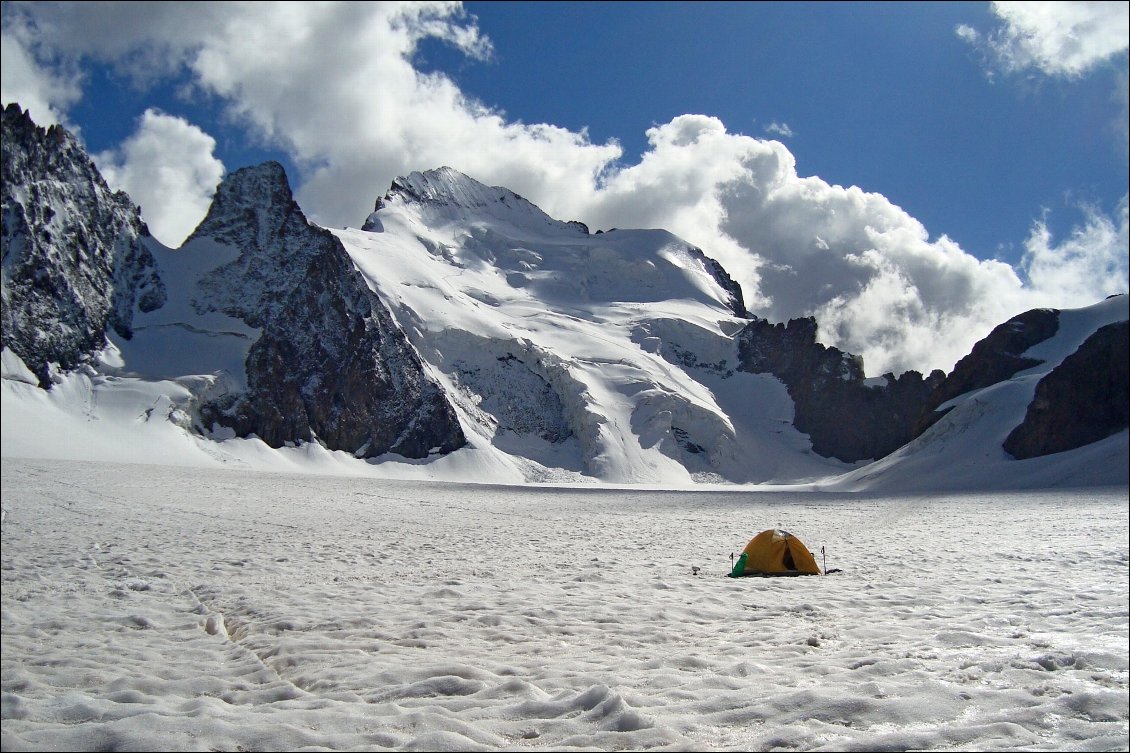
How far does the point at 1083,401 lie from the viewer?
127 feet

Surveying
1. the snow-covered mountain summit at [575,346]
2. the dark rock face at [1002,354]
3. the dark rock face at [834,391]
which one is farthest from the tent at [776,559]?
the dark rock face at [834,391]

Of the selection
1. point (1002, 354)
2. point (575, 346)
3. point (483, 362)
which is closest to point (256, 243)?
point (483, 362)

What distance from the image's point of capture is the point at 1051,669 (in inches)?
247

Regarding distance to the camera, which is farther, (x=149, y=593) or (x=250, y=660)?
(x=149, y=593)

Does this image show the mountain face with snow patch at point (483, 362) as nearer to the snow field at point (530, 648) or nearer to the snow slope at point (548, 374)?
the snow slope at point (548, 374)

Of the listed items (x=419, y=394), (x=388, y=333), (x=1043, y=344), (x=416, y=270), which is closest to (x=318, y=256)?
(x=388, y=333)

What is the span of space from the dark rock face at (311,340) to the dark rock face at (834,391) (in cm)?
6174

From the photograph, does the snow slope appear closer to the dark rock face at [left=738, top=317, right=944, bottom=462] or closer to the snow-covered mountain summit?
the snow-covered mountain summit

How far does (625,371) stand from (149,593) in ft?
342

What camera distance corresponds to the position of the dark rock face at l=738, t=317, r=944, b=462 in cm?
11725

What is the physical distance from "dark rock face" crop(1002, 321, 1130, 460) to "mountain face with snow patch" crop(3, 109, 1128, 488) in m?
0.24

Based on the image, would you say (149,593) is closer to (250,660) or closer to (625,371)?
(250,660)

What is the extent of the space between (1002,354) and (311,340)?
2865 inches

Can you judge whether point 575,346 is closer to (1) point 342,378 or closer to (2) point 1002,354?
(1) point 342,378
